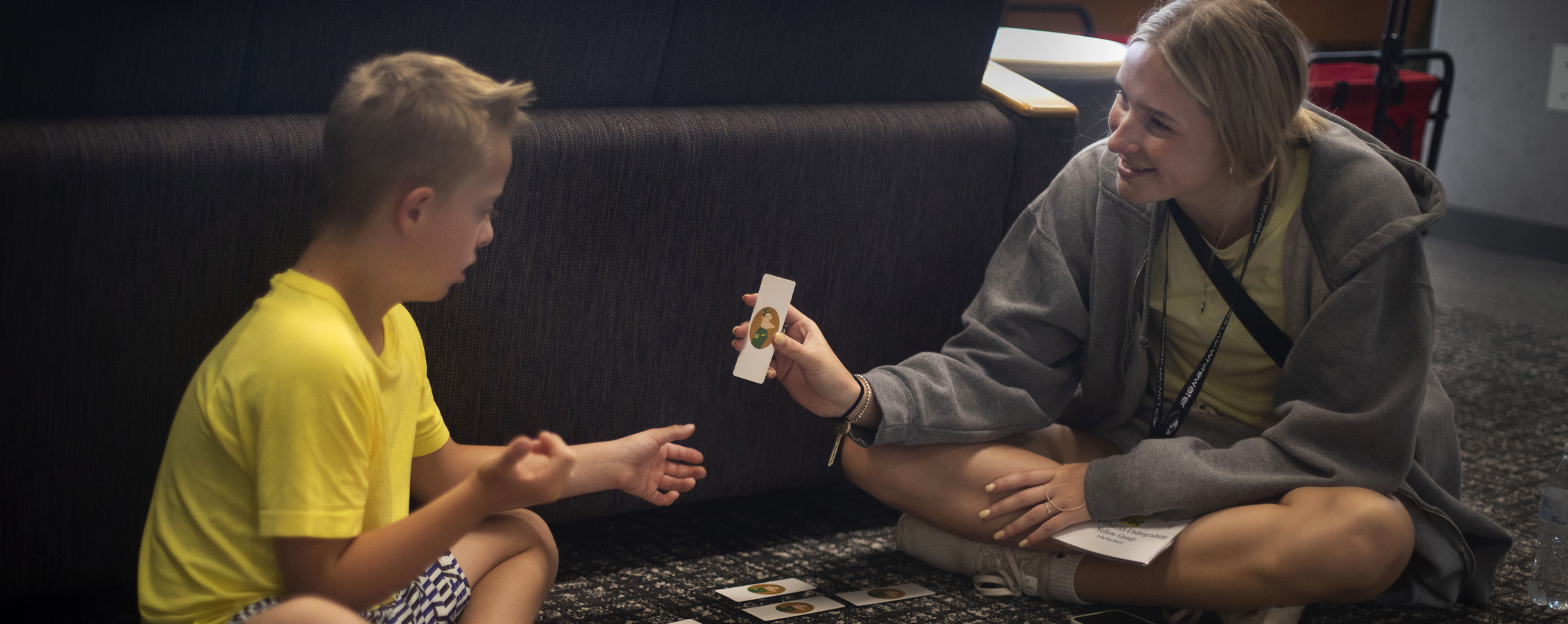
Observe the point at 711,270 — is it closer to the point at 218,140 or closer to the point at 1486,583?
the point at 218,140

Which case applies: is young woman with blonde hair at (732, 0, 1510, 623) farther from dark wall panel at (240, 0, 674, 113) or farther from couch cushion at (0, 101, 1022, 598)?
dark wall panel at (240, 0, 674, 113)

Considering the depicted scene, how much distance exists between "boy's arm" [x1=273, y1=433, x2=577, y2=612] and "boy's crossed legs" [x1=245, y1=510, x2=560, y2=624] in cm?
18

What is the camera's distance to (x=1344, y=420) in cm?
148

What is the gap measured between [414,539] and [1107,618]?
94 cm

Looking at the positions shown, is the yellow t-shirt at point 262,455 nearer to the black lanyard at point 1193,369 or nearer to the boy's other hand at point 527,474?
the boy's other hand at point 527,474

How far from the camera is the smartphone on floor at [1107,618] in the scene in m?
1.57

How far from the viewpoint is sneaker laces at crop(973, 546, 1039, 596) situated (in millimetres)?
1634

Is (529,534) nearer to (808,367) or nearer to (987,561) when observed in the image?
(808,367)

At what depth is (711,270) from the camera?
1.63 m

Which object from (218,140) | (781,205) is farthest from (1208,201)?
(218,140)

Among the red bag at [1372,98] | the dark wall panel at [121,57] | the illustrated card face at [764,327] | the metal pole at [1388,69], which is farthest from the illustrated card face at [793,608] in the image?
the metal pole at [1388,69]

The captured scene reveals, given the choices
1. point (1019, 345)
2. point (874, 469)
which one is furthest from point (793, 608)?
point (1019, 345)

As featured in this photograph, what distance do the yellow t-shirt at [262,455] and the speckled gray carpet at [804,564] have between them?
492mm

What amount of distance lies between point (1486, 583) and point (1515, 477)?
2.11 ft
